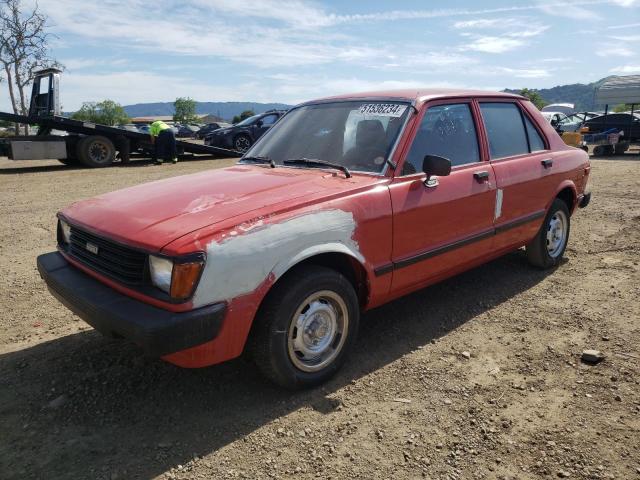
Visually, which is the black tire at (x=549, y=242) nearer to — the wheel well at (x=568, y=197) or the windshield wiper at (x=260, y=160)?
the wheel well at (x=568, y=197)

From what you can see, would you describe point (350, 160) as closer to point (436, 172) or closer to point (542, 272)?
point (436, 172)

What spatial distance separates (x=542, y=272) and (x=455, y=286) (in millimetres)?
1001

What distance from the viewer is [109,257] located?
8.86 ft

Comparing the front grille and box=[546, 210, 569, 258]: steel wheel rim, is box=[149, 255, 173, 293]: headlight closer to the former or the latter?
the front grille

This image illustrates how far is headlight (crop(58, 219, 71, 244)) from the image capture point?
10.5ft

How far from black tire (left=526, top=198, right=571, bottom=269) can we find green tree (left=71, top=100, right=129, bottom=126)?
81.6 metres

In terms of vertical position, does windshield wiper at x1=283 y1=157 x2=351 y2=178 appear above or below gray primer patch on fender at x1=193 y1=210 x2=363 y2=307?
above

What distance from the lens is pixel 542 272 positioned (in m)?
4.87

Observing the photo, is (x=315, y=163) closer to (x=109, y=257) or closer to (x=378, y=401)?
(x=109, y=257)

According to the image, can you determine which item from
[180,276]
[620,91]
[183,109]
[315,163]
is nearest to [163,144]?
[315,163]

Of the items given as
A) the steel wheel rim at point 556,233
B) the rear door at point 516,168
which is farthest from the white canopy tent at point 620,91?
the rear door at point 516,168

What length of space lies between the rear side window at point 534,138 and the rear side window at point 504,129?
82mm

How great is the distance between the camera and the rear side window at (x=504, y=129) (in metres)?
4.06

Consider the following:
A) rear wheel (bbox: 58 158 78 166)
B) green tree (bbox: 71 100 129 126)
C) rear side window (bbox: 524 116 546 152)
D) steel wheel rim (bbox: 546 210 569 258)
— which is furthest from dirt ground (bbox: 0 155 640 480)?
green tree (bbox: 71 100 129 126)
